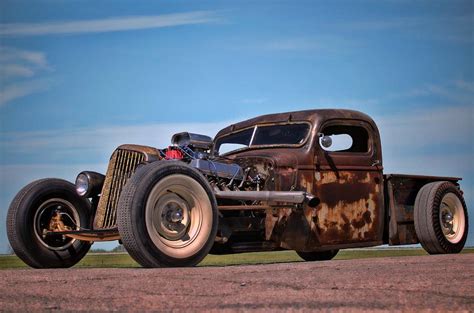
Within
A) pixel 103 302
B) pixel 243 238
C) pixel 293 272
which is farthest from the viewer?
pixel 243 238

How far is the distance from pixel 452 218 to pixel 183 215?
4833 millimetres

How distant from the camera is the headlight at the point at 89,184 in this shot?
25.8 feet

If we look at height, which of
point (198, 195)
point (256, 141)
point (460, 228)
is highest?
point (256, 141)

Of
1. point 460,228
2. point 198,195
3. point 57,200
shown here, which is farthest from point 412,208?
point 57,200

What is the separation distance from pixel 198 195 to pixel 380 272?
199 centimetres

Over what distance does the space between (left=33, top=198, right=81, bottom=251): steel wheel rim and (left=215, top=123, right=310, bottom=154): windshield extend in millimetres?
2316

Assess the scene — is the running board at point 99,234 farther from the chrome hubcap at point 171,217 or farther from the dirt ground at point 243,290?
the dirt ground at point 243,290

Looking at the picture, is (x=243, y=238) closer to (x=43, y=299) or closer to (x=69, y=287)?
(x=69, y=287)

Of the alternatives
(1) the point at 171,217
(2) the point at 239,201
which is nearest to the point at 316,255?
(2) the point at 239,201

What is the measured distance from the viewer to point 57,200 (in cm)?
822

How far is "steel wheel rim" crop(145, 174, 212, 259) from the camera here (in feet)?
21.6

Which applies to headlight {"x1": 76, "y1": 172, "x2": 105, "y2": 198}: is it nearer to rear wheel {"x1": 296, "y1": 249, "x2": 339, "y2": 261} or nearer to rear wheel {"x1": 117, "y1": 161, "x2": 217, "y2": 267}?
rear wheel {"x1": 117, "y1": 161, "x2": 217, "y2": 267}

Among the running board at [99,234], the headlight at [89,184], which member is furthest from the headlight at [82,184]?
the running board at [99,234]

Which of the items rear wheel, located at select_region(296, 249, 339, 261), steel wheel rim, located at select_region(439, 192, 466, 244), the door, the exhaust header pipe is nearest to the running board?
the exhaust header pipe
